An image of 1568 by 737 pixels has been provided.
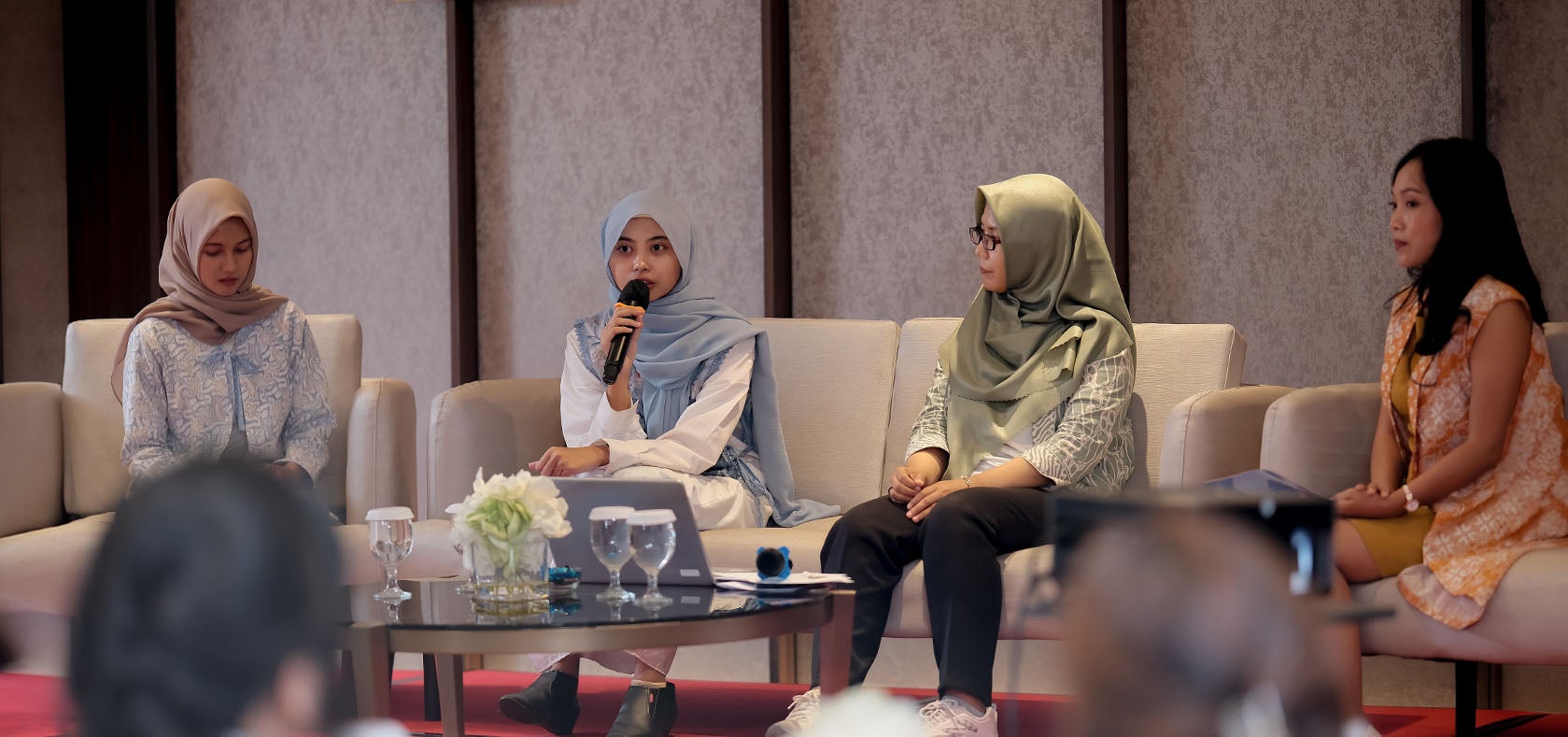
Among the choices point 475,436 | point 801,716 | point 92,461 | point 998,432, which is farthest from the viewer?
point 92,461

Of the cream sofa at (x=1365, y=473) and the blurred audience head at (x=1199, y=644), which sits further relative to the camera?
the cream sofa at (x=1365, y=473)

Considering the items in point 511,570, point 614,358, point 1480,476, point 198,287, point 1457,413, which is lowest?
point 511,570

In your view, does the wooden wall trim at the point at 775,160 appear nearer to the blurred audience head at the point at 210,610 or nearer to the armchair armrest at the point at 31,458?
the armchair armrest at the point at 31,458

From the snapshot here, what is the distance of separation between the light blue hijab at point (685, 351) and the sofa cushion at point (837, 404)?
64 mm

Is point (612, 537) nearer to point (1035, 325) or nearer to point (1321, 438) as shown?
point (1035, 325)

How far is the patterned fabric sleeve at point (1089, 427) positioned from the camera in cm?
313

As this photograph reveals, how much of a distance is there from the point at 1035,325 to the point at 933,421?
0.31m

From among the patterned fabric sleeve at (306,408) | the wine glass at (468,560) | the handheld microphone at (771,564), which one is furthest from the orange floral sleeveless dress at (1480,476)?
the patterned fabric sleeve at (306,408)

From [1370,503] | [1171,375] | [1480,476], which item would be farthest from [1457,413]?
[1171,375]

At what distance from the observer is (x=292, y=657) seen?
71 centimetres

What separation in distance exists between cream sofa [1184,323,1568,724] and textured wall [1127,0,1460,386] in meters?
0.88

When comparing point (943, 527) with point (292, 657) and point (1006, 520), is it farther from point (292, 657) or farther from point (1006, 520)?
point (292, 657)

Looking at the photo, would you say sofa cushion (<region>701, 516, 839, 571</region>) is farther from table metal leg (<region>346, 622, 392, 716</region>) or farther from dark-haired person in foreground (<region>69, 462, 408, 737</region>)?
dark-haired person in foreground (<region>69, 462, 408, 737</region>)

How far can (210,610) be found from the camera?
699 mm
